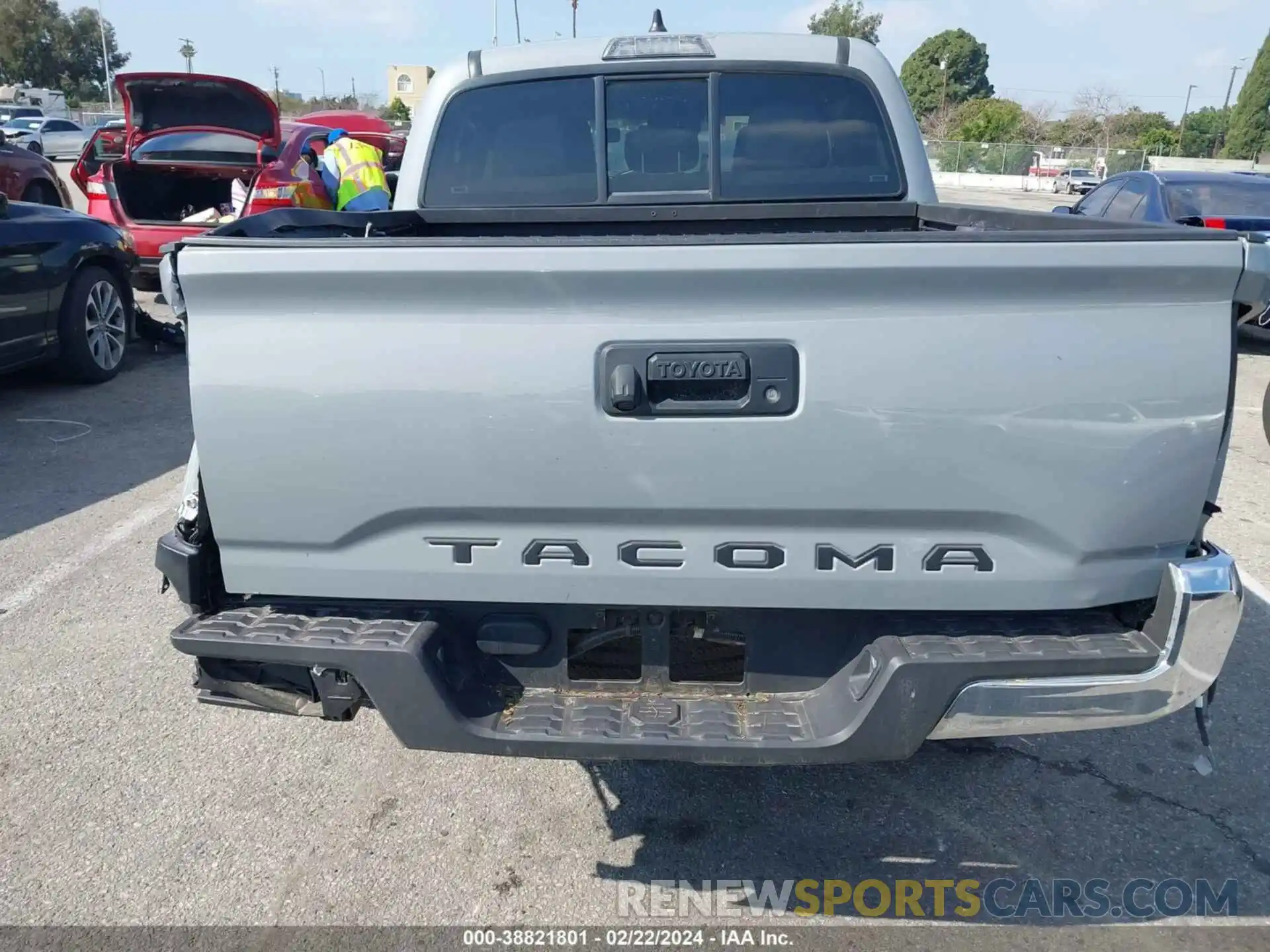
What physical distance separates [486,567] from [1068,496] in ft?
4.11

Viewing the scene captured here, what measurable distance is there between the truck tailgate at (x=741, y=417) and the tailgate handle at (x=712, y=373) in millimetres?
19

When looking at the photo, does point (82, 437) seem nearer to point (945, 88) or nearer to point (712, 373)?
point (712, 373)

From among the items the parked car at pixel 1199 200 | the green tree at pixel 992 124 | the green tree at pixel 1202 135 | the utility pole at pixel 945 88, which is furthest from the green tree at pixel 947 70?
the parked car at pixel 1199 200

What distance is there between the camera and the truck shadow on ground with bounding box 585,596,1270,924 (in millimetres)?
2787

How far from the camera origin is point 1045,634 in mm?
2230

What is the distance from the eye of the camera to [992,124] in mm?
60312

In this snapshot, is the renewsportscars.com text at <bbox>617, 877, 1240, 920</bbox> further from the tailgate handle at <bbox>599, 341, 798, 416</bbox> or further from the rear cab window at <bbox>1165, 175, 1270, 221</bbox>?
the rear cab window at <bbox>1165, 175, 1270, 221</bbox>

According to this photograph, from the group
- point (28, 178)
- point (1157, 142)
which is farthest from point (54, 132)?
point (1157, 142)

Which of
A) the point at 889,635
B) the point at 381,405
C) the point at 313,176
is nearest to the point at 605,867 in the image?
the point at 889,635

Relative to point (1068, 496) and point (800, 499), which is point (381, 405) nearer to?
point (800, 499)

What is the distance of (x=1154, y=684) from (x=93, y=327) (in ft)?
25.3

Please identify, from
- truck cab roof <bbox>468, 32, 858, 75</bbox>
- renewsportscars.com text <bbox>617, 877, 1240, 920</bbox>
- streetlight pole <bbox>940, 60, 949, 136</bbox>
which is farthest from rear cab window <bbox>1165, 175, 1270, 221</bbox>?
streetlight pole <bbox>940, 60, 949, 136</bbox>

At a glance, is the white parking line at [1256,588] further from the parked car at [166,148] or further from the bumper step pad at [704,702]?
the parked car at [166,148]

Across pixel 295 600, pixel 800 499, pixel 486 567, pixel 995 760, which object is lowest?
pixel 995 760
